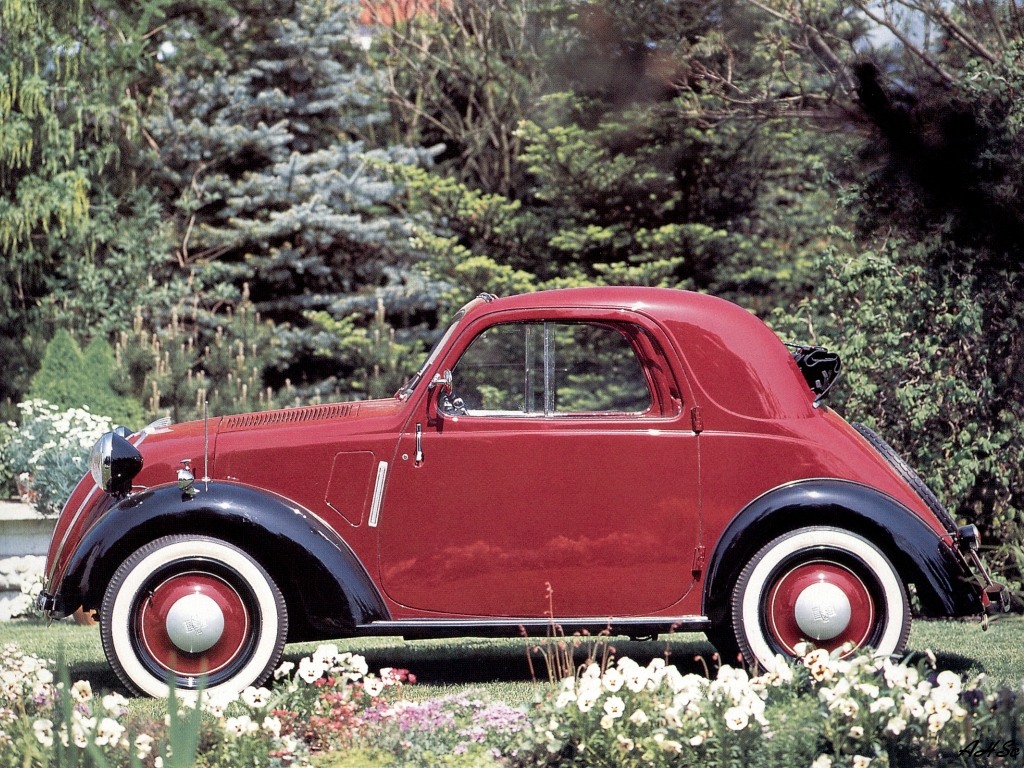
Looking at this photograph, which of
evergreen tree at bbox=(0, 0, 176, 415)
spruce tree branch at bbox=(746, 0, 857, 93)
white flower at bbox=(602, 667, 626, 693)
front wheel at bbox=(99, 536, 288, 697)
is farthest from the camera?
evergreen tree at bbox=(0, 0, 176, 415)

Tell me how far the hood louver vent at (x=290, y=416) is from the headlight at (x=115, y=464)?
0.39 meters

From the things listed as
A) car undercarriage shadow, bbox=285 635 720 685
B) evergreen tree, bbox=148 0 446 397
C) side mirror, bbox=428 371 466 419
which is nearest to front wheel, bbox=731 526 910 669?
car undercarriage shadow, bbox=285 635 720 685

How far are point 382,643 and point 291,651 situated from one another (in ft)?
2.04

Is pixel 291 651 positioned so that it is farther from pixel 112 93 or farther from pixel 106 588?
pixel 112 93

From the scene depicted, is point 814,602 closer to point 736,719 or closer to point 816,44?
point 736,719

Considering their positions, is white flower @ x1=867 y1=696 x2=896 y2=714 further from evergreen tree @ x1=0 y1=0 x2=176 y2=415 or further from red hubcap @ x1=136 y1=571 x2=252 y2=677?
evergreen tree @ x1=0 y1=0 x2=176 y2=415

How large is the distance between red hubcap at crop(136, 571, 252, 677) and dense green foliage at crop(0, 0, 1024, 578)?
6319 millimetres

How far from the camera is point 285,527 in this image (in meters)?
5.14

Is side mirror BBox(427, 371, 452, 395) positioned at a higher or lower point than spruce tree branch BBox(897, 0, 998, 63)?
lower

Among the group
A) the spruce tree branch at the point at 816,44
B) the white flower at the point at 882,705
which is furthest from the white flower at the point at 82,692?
the spruce tree branch at the point at 816,44

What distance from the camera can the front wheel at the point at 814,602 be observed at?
Result: 5.18 metres

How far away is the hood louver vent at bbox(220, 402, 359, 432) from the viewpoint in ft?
17.9

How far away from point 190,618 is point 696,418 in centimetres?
214

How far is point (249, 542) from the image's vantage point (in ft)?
17.1
